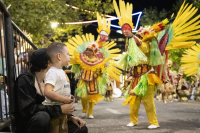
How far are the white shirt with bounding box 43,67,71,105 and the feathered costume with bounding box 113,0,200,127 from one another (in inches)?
83.3

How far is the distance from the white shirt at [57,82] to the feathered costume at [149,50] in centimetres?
212

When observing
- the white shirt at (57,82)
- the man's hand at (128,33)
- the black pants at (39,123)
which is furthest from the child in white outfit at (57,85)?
the man's hand at (128,33)

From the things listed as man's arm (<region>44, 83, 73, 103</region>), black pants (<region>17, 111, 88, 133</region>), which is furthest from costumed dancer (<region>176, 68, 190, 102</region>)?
black pants (<region>17, 111, 88, 133</region>)

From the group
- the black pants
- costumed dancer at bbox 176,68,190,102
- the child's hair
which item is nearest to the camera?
the black pants

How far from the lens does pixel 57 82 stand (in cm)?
223

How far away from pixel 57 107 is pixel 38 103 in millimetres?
260

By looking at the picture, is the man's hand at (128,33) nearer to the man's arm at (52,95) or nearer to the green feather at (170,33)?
the green feather at (170,33)

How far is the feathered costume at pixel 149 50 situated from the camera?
4214mm

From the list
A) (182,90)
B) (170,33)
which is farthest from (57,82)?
(182,90)

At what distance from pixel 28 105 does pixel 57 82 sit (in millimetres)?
304

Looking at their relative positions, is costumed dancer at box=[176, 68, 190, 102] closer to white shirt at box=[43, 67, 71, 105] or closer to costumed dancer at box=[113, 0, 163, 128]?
costumed dancer at box=[113, 0, 163, 128]

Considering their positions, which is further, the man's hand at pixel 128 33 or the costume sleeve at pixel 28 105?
the man's hand at pixel 128 33

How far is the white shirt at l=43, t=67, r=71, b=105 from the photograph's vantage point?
2.19 metres

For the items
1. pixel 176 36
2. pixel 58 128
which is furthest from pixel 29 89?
pixel 176 36
